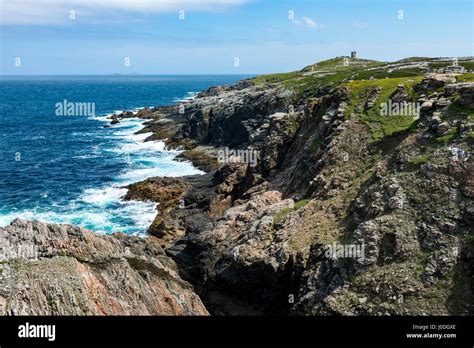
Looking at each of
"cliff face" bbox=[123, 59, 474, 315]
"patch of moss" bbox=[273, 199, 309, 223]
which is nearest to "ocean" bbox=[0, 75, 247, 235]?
"cliff face" bbox=[123, 59, 474, 315]

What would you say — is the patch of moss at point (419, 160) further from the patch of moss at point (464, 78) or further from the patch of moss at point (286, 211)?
the patch of moss at point (464, 78)

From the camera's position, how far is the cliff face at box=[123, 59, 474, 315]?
2291 cm

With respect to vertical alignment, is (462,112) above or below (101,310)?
above

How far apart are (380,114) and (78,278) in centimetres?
3077

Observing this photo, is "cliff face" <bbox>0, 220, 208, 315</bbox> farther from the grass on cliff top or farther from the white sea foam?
the grass on cliff top

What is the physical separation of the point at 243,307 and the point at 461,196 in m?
16.9

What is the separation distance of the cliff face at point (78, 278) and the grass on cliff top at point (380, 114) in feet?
72.6

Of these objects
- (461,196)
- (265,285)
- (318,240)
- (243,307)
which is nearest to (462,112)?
(461,196)

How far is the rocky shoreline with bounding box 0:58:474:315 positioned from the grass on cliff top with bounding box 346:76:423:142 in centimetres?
15

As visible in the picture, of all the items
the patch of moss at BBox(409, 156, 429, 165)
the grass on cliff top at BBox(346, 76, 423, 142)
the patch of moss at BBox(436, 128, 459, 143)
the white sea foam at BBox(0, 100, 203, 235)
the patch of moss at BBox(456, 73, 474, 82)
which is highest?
the patch of moss at BBox(456, 73, 474, 82)

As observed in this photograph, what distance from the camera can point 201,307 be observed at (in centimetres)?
2772

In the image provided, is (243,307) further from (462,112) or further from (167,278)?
(462,112)

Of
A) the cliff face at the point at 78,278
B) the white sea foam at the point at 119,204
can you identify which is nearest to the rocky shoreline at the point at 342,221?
the cliff face at the point at 78,278

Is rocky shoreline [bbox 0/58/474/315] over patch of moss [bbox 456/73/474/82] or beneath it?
beneath
